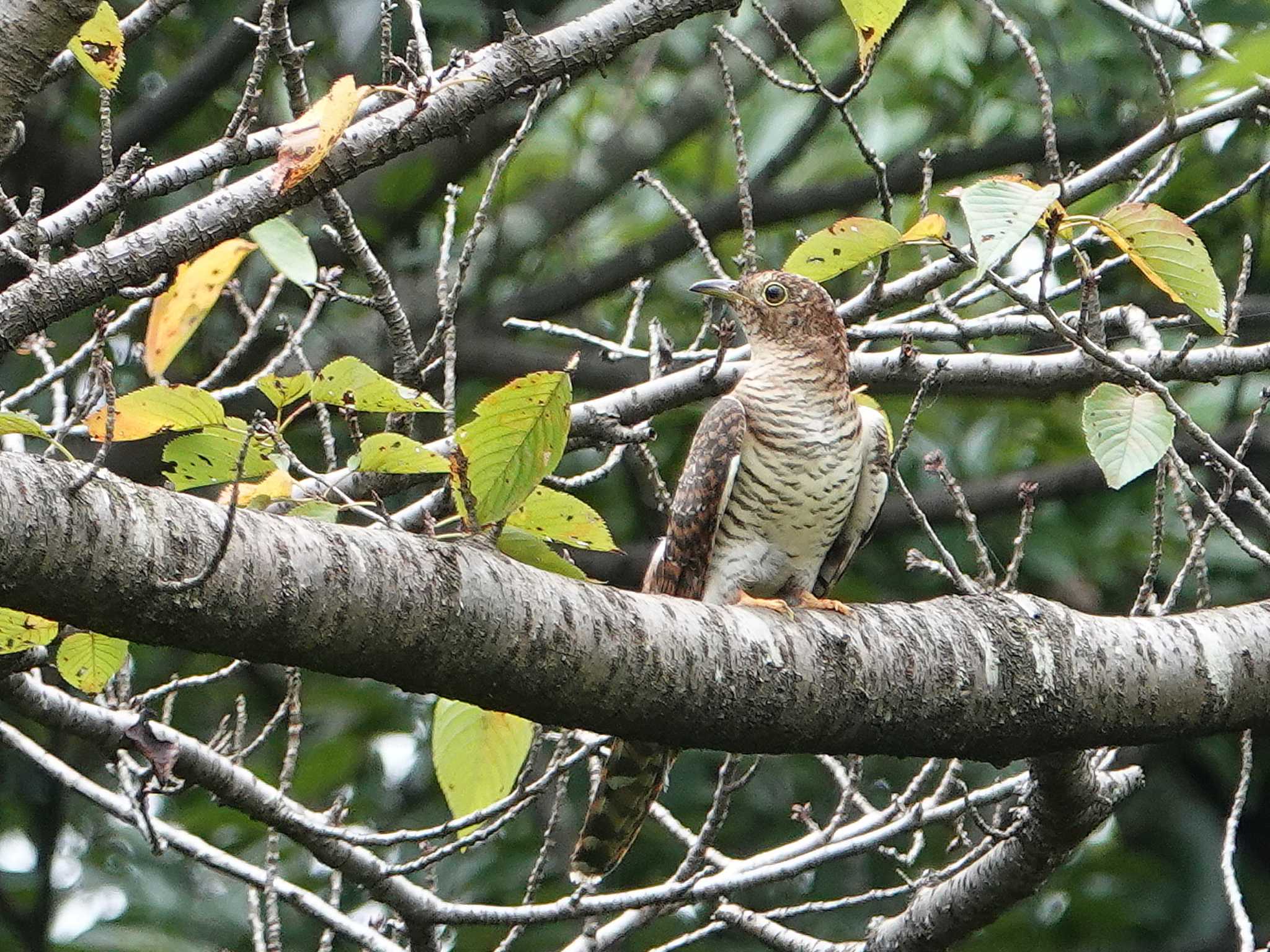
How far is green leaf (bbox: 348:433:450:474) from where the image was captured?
2029 mm

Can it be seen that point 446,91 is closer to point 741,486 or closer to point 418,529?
point 418,529

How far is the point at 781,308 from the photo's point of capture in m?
3.70

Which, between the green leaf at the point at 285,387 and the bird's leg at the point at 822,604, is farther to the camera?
the bird's leg at the point at 822,604

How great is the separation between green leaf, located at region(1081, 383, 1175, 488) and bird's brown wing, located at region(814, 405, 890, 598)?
41.9 inches

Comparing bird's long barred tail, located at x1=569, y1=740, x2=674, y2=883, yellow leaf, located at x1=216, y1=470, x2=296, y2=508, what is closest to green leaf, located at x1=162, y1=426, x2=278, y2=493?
yellow leaf, located at x1=216, y1=470, x2=296, y2=508

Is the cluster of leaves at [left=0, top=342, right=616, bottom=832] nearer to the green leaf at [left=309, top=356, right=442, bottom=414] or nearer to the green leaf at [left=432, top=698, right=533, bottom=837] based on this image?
the green leaf at [left=309, top=356, right=442, bottom=414]

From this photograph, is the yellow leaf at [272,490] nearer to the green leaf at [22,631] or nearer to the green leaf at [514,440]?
the green leaf at [22,631]

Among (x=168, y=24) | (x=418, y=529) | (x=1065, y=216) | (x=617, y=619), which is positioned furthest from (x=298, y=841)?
(x=168, y=24)

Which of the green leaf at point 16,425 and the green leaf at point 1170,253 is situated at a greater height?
the green leaf at point 16,425

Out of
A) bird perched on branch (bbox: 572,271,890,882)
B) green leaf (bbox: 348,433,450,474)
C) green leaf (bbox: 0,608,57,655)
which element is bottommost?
bird perched on branch (bbox: 572,271,890,882)

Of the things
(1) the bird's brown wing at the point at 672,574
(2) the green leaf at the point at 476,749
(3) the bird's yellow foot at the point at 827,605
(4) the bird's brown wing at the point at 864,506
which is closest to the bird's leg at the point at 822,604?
(3) the bird's yellow foot at the point at 827,605

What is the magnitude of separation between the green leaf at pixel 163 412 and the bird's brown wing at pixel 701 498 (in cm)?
155

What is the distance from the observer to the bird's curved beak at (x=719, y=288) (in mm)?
3582

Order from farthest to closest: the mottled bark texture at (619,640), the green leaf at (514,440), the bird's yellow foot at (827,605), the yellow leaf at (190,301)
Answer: the yellow leaf at (190,301)
the bird's yellow foot at (827,605)
the green leaf at (514,440)
the mottled bark texture at (619,640)
